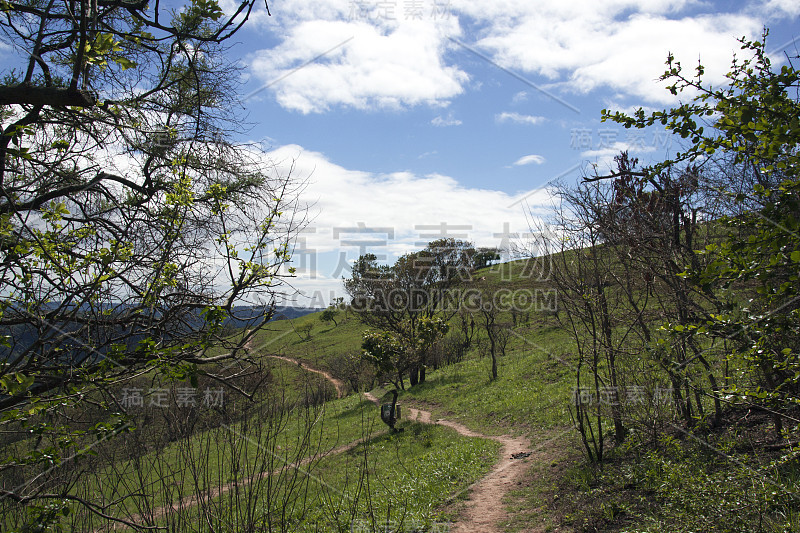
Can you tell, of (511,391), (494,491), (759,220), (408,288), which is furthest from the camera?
(408,288)

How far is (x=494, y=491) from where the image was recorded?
8227mm

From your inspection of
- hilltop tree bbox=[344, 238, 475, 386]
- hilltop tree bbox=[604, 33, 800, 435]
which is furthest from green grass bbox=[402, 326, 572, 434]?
hilltop tree bbox=[604, 33, 800, 435]

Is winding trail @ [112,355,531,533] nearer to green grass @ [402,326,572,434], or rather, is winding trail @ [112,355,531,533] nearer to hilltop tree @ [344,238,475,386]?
green grass @ [402,326,572,434]

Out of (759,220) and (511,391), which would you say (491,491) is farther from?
(511,391)

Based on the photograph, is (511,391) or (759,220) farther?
(511,391)

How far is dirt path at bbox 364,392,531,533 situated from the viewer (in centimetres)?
692

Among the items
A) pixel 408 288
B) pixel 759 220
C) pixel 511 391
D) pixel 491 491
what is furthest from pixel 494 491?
pixel 408 288

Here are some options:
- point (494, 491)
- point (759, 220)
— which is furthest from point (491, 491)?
point (759, 220)

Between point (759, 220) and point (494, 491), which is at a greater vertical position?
point (759, 220)

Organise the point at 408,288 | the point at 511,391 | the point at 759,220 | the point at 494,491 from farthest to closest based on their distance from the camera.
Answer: the point at 408,288 < the point at 511,391 < the point at 494,491 < the point at 759,220

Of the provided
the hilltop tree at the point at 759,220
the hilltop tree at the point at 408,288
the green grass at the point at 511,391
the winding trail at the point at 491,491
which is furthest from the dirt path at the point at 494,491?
the hilltop tree at the point at 408,288

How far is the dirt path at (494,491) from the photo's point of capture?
6.92 meters

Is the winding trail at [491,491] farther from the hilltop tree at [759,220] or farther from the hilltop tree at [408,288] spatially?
the hilltop tree at [408,288]

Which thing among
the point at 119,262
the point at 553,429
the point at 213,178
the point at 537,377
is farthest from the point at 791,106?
the point at 537,377
